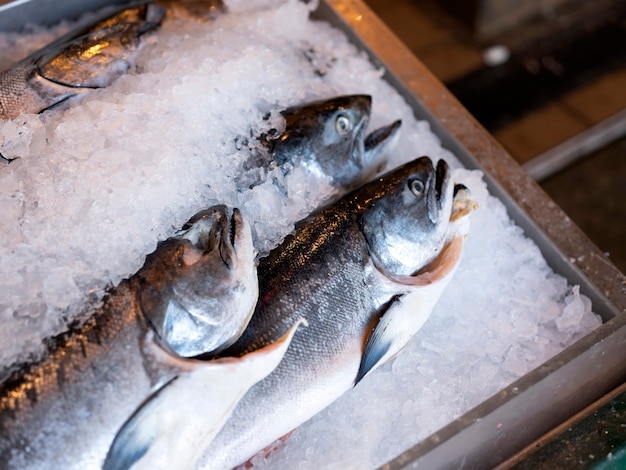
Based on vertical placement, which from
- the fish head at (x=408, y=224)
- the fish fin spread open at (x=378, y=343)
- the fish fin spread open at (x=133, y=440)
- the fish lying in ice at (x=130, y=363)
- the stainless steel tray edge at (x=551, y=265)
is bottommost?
the stainless steel tray edge at (x=551, y=265)

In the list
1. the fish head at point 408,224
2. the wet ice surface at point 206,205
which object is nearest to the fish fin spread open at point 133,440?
the wet ice surface at point 206,205

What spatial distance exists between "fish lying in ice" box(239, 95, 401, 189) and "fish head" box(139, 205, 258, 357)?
0.49 metres

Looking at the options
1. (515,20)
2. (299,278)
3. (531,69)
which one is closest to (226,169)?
(299,278)

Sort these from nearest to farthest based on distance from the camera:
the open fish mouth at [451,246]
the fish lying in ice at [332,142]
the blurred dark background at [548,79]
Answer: the open fish mouth at [451,246] < the fish lying in ice at [332,142] < the blurred dark background at [548,79]

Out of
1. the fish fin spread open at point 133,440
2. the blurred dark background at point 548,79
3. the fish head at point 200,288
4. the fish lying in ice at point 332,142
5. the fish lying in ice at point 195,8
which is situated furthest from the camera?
the blurred dark background at point 548,79

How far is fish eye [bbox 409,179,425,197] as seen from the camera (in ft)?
6.68

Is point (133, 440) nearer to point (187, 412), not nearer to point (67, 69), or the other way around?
point (187, 412)

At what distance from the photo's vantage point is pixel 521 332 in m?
2.23

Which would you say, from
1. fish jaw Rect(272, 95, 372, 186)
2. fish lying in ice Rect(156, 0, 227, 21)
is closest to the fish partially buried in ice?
fish jaw Rect(272, 95, 372, 186)

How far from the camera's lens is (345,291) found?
193cm

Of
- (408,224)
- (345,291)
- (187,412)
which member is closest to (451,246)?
(408,224)

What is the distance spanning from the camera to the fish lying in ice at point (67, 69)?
235 centimetres

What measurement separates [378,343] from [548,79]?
3275 mm

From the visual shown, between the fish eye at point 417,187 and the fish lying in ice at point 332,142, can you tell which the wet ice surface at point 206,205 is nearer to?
the fish lying in ice at point 332,142
